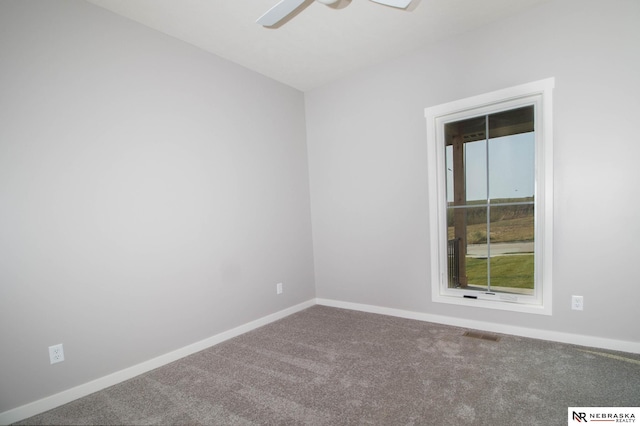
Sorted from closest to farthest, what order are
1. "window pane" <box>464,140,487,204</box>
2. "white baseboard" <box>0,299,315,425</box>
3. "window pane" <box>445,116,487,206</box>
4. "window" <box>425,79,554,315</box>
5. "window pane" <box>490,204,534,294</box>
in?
"white baseboard" <box>0,299,315,425</box>, "window" <box>425,79,554,315</box>, "window pane" <box>464,140,487,204</box>, "window pane" <box>445,116,487,206</box>, "window pane" <box>490,204,534,294</box>

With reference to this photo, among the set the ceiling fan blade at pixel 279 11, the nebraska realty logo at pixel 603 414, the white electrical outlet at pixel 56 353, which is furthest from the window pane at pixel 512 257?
the white electrical outlet at pixel 56 353

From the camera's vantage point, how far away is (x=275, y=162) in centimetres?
339

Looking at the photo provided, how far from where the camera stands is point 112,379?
208 cm

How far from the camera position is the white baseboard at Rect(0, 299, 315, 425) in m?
1.72

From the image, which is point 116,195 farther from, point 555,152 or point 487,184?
point 555,152

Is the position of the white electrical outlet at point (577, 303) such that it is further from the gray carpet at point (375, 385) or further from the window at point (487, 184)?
the gray carpet at point (375, 385)

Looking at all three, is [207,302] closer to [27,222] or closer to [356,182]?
[27,222]

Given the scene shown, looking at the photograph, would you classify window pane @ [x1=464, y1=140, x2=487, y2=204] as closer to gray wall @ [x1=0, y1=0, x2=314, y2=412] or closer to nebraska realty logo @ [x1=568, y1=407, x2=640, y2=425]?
nebraska realty logo @ [x1=568, y1=407, x2=640, y2=425]

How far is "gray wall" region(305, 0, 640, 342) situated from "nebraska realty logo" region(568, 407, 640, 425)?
0.85m

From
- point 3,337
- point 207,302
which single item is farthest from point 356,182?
point 3,337

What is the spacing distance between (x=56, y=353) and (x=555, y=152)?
3859 millimetres

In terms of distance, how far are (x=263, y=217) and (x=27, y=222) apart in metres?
1.87

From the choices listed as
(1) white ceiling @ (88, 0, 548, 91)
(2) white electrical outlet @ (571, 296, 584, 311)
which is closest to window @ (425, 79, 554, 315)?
(2) white electrical outlet @ (571, 296, 584, 311)

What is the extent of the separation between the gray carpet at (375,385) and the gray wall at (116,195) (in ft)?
1.34
